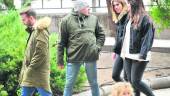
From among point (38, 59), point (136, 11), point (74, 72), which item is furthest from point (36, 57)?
point (136, 11)

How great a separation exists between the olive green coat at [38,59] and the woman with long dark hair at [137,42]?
1.16m

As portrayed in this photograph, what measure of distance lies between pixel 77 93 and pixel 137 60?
6.04ft

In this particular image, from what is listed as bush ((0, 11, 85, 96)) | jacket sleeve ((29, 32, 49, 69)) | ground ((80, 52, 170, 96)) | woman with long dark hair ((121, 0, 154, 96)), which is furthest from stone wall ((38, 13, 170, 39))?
jacket sleeve ((29, 32, 49, 69))

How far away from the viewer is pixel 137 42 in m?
6.82

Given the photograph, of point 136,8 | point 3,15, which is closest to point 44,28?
point 136,8

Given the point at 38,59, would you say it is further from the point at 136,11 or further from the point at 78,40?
the point at 136,11

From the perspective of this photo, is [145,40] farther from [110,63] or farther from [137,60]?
[110,63]

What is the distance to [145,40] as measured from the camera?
22.0 ft

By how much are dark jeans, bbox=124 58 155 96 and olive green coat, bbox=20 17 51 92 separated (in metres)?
1.18

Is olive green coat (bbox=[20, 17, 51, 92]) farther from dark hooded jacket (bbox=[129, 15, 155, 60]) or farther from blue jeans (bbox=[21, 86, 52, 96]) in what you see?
dark hooded jacket (bbox=[129, 15, 155, 60])

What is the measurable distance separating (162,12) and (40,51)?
6015 millimetres

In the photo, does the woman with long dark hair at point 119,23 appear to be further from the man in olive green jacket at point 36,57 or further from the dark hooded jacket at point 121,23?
the man in olive green jacket at point 36,57

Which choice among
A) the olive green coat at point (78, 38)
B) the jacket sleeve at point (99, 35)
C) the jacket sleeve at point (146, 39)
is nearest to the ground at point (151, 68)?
the jacket sleeve at point (99, 35)

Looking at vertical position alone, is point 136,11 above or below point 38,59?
above
